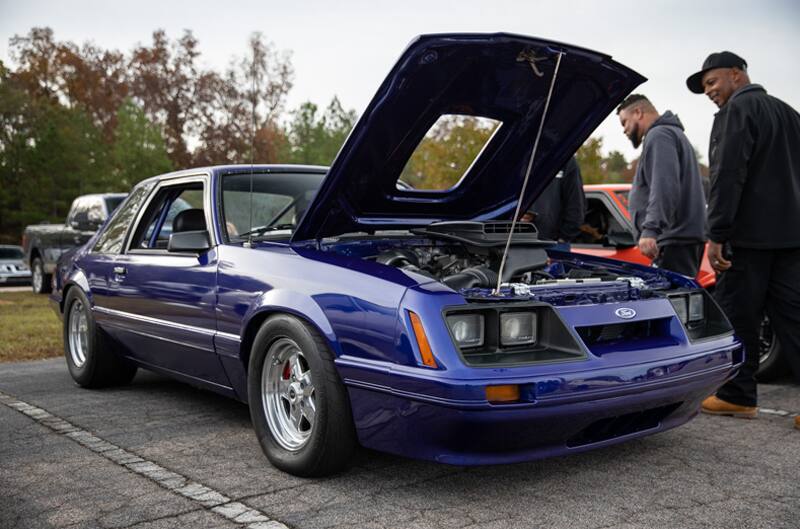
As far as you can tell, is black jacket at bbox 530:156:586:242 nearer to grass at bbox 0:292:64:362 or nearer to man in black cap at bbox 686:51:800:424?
man in black cap at bbox 686:51:800:424

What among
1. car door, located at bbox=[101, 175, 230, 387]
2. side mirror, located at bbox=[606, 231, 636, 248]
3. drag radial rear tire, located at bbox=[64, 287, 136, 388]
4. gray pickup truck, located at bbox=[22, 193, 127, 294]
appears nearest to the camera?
car door, located at bbox=[101, 175, 230, 387]

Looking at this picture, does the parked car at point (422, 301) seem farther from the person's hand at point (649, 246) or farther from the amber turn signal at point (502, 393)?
the person's hand at point (649, 246)

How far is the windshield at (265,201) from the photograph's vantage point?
4.25 meters

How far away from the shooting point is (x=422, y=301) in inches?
112


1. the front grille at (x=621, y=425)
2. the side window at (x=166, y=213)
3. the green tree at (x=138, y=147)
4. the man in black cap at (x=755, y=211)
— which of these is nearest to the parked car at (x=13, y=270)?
the green tree at (x=138, y=147)

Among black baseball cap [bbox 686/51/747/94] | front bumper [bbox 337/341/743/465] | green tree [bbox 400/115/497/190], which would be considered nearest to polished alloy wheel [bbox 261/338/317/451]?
front bumper [bbox 337/341/743/465]

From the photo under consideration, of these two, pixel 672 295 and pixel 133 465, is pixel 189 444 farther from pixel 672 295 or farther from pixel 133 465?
pixel 672 295

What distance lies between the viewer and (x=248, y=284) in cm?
363

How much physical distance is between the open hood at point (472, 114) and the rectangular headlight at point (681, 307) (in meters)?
1.15

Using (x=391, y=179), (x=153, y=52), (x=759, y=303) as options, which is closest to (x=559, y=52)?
(x=391, y=179)

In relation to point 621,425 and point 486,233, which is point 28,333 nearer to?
point 486,233

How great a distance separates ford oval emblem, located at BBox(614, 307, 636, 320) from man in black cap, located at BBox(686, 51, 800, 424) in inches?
47.7

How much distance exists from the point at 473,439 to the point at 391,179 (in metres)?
1.72

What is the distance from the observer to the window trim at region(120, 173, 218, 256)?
415 centimetres
